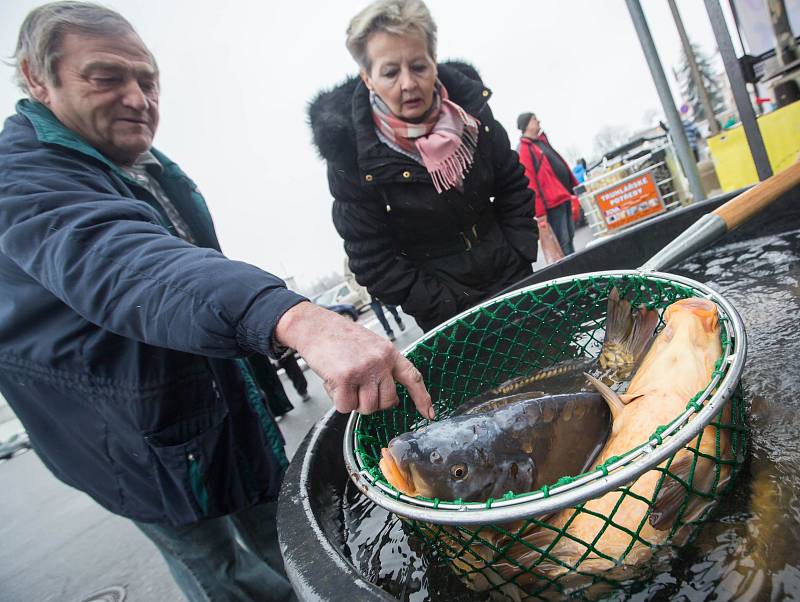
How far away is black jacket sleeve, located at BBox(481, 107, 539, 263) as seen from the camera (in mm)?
2516

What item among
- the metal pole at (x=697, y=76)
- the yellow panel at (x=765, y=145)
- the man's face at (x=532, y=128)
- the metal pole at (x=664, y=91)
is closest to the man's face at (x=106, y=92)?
the yellow panel at (x=765, y=145)

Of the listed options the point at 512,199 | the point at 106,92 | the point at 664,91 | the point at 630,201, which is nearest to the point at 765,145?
the point at 664,91

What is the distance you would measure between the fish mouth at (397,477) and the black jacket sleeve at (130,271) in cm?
37

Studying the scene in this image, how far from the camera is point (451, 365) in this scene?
183cm

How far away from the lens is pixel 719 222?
1605 millimetres

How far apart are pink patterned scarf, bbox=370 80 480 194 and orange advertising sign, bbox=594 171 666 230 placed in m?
5.89

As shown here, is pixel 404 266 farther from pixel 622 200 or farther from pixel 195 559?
pixel 622 200

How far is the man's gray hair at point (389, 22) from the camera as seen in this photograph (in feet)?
6.69

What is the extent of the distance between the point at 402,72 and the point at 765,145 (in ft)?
14.1

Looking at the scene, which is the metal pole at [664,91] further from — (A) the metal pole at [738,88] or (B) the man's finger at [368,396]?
(B) the man's finger at [368,396]

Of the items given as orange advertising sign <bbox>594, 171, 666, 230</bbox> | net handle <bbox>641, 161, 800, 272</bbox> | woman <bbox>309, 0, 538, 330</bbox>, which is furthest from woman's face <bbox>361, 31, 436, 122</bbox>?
orange advertising sign <bbox>594, 171, 666, 230</bbox>

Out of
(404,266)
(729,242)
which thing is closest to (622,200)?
(729,242)

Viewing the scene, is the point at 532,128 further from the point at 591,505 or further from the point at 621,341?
the point at 591,505

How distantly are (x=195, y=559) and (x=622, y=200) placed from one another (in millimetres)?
7713
